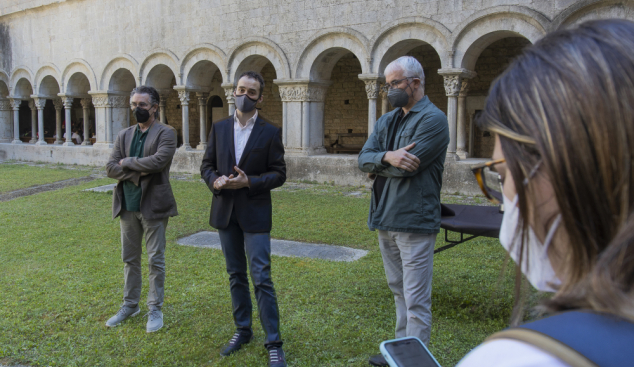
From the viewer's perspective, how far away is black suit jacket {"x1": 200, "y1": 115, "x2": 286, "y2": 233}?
3.30m

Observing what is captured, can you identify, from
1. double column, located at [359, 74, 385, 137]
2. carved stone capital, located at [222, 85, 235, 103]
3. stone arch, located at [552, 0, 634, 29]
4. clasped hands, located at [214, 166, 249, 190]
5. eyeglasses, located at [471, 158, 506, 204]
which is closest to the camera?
eyeglasses, located at [471, 158, 506, 204]

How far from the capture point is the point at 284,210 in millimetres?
8648

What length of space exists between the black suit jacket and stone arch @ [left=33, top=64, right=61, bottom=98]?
1746 cm

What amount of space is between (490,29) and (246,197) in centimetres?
827

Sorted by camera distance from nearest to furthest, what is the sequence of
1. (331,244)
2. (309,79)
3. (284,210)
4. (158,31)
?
(331,244) → (284,210) → (309,79) → (158,31)

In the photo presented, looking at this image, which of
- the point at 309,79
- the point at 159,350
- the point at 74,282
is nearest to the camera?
the point at 159,350

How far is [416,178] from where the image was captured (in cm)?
299

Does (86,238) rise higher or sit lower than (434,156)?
lower

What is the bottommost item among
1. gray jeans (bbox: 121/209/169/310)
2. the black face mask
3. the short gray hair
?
gray jeans (bbox: 121/209/169/310)

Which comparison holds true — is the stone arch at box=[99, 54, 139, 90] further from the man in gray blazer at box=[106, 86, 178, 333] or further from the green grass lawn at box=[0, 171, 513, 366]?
the man in gray blazer at box=[106, 86, 178, 333]

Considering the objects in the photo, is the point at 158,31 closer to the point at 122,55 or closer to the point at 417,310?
the point at 122,55

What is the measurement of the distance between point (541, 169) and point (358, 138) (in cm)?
1653

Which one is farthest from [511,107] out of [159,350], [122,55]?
[122,55]

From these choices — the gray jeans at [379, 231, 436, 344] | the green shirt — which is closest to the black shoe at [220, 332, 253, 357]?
the gray jeans at [379, 231, 436, 344]
